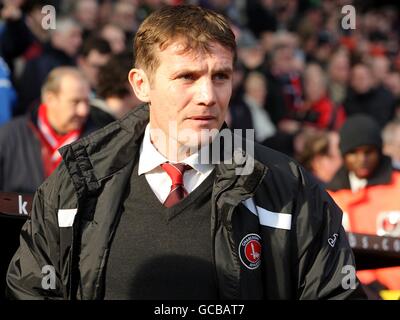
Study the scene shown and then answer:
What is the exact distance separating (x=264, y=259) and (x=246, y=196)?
221mm

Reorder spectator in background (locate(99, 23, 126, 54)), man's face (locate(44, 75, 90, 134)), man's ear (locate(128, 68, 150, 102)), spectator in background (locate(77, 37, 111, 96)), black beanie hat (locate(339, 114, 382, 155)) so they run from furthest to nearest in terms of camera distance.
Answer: spectator in background (locate(99, 23, 126, 54))
spectator in background (locate(77, 37, 111, 96))
black beanie hat (locate(339, 114, 382, 155))
man's face (locate(44, 75, 90, 134))
man's ear (locate(128, 68, 150, 102))

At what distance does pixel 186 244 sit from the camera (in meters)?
3.35

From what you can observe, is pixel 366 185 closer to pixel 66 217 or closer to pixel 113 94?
pixel 113 94

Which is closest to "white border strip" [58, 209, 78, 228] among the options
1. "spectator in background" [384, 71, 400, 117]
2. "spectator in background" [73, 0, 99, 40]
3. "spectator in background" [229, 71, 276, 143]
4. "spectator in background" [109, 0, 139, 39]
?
"spectator in background" [229, 71, 276, 143]

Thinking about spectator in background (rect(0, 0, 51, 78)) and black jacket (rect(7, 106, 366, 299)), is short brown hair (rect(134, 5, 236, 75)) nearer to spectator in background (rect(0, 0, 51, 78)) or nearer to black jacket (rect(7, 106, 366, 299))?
black jacket (rect(7, 106, 366, 299))

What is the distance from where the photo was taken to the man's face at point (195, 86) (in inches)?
131

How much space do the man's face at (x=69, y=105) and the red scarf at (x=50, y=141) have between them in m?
0.04

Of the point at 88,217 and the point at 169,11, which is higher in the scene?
the point at 169,11

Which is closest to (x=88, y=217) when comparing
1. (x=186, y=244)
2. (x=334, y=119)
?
(x=186, y=244)

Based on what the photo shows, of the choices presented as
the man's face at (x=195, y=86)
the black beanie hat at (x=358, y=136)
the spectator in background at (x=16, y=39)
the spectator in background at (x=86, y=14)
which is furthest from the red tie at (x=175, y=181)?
the spectator in background at (x=86, y=14)

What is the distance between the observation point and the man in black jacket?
→ 3307mm

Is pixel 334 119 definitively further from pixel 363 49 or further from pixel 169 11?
pixel 169 11

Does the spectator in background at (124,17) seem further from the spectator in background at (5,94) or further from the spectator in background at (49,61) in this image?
the spectator in background at (5,94)

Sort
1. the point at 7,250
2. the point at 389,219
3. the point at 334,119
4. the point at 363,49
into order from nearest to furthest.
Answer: the point at 7,250, the point at 389,219, the point at 334,119, the point at 363,49
